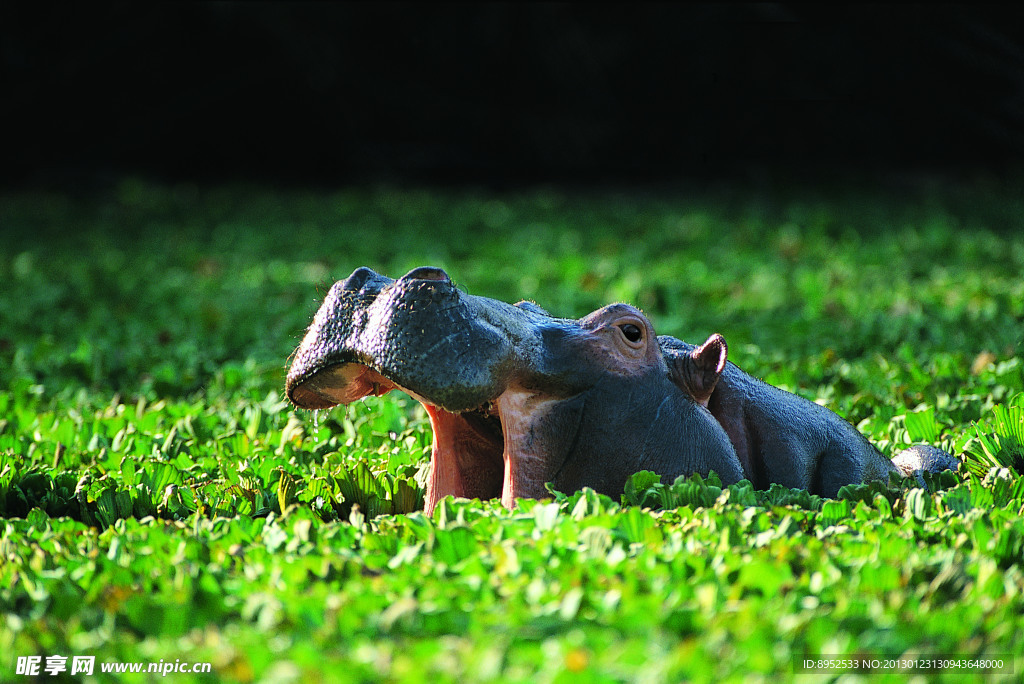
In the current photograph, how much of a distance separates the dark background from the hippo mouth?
1049cm

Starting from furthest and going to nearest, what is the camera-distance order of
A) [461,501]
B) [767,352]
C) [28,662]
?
[767,352] < [461,501] < [28,662]

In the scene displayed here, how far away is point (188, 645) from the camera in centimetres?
190

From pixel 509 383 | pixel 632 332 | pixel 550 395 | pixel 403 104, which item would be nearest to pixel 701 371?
Result: pixel 632 332

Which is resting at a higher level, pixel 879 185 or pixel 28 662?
pixel 879 185

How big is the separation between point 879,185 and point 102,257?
30.2 ft

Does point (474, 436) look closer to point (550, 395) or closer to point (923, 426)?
point (550, 395)

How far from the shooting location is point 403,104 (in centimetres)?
1545

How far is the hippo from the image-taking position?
256 cm

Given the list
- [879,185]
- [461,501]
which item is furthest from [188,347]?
[879,185]

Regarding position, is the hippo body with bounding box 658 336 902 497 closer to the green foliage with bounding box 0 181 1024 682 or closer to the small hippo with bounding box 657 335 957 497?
the small hippo with bounding box 657 335 957 497

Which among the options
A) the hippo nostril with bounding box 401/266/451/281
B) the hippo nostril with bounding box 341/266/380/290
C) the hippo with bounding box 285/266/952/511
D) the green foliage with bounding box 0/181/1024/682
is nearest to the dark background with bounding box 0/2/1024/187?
the green foliage with bounding box 0/181/1024/682

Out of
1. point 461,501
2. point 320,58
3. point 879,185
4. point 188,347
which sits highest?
point 320,58

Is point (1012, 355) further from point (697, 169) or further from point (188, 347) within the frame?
point (697, 169)

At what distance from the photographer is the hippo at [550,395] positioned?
2562 millimetres
